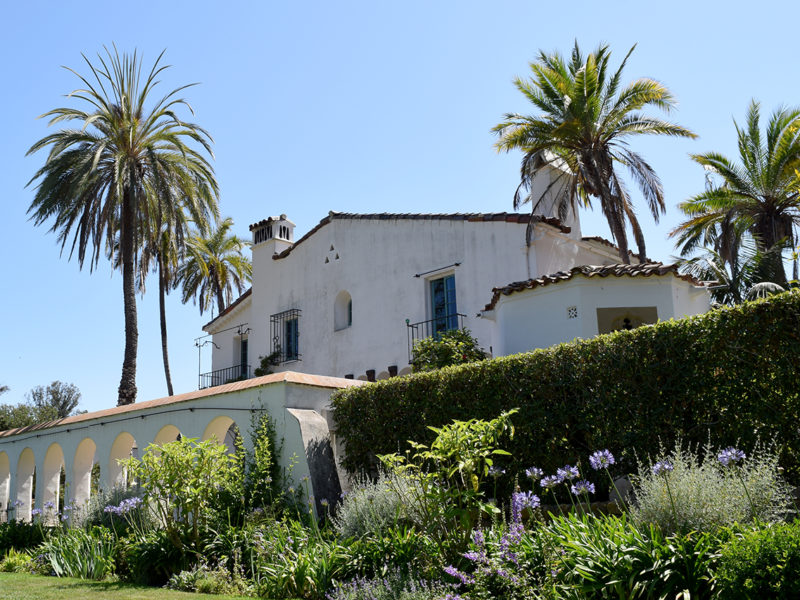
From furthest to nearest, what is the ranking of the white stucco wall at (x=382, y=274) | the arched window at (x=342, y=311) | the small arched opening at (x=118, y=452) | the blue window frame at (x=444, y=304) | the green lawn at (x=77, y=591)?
the arched window at (x=342, y=311), the blue window frame at (x=444, y=304), the white stucco wall at (x=382, y=274), the small arched opening at (x=118, y=452), the green lawn at (x=77, y=591)

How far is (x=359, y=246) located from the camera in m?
22.6

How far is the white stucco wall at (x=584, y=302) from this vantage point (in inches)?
562

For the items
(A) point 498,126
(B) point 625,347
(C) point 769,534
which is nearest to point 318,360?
(A) point 498,126

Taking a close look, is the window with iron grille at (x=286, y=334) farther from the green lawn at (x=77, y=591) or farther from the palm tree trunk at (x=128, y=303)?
the green lawn at (x=77, y=591)

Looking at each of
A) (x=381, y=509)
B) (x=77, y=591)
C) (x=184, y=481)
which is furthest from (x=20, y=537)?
(x=381, y=509)

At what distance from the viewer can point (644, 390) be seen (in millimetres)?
8445

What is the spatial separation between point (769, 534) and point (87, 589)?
323 inches

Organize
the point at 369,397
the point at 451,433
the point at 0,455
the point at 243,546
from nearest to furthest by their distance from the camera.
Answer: the point at 451,433
the point at 243,546
the point at 369,397
the point at 0,455

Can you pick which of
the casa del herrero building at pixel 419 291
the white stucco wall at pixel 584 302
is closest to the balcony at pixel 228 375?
the casa del herrero building at pixel 419 291

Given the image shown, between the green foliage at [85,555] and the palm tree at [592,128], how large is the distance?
44.6ft

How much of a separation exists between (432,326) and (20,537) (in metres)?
11.1

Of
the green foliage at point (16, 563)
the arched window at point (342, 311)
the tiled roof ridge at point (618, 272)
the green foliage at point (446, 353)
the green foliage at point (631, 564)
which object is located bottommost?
the green foliage at point (16, 563)

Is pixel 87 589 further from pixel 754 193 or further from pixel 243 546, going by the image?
pixel 754 193

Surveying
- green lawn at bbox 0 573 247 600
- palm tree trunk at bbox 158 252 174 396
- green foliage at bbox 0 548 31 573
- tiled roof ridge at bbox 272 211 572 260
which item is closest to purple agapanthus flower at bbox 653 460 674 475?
green lawn at bbox 0 573 247 600
